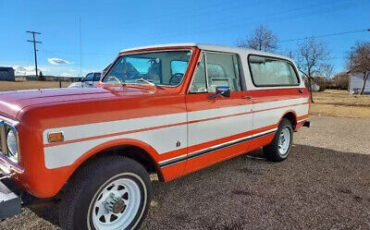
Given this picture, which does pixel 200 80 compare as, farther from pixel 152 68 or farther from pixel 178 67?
pixel 152 68

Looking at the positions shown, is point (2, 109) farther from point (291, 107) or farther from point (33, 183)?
point (291, 107)

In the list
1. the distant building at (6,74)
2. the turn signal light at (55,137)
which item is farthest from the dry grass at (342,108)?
the distant building at (6,74)

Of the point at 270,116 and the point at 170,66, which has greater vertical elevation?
the point at 170,66

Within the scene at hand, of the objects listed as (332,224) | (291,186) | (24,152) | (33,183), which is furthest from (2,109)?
(291,186)

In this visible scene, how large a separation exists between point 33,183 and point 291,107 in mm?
4634

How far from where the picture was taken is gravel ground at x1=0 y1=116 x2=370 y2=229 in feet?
10.8

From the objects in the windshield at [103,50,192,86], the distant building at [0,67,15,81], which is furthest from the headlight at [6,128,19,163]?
the distant building at [0,67,15,81]

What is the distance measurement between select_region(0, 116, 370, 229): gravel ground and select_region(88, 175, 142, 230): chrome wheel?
321mm

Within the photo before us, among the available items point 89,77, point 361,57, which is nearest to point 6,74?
point 89,77

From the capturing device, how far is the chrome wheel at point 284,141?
18.8 feet

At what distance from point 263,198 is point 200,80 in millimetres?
1766

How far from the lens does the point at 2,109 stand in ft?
8.50

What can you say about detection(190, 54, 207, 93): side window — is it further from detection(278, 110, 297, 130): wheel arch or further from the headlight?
detection(278, 110, 297, 130): wheel arch

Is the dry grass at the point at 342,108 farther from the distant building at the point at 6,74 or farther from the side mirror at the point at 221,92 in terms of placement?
the distant building at the point at 6,74
